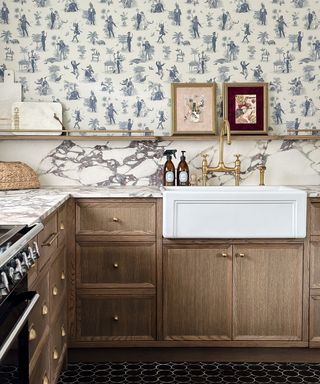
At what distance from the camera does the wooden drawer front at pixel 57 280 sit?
2.41m

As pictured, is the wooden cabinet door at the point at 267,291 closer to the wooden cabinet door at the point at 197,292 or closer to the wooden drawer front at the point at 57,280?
the wooden cabinet door at the point at 197,292

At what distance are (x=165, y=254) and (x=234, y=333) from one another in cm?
53

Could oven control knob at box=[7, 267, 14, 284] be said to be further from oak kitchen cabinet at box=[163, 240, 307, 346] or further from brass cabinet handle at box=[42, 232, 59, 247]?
oak kitchen cabinet at box=[163, 240, 307, 346]

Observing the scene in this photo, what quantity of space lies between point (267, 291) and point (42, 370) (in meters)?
1.35

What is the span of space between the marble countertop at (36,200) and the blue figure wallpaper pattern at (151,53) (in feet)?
1.78

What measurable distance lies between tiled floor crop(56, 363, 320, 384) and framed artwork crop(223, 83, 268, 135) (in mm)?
1360

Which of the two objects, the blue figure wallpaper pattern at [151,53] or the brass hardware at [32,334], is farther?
the blue figure wallpaper pattern at [151,53]

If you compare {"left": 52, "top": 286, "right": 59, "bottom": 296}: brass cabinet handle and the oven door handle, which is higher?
the oven door handle

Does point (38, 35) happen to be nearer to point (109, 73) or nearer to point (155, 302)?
point (109, 73)

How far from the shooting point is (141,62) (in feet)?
11.8

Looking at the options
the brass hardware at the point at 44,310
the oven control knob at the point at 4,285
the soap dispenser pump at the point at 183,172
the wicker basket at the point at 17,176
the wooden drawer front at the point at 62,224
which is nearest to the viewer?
the oven control knob at the point at 4,285

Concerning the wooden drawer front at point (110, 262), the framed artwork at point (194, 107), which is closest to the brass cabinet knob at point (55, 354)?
the wooden drawer front at point (110, 262)

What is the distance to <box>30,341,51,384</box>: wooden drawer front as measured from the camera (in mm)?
1918

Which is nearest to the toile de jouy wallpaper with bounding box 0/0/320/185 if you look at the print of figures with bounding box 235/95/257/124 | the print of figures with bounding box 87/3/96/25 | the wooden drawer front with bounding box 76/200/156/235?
the print of figures with bounding box 87/3/96/25
